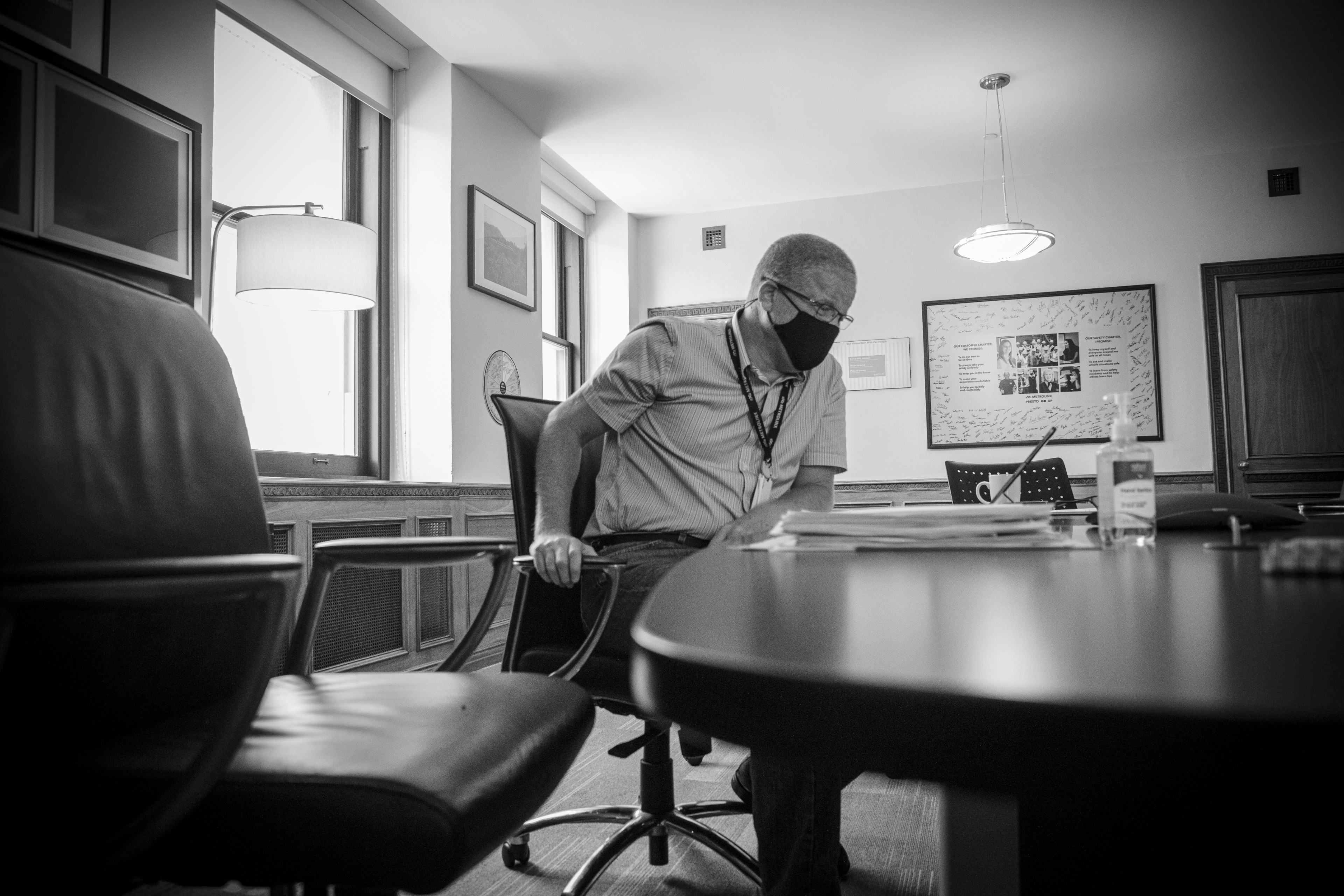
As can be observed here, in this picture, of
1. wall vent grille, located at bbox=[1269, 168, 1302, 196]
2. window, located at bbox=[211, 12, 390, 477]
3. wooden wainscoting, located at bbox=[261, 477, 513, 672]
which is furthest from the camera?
wall vent grille, located at bbox=[1269, 168, 1302, 196]

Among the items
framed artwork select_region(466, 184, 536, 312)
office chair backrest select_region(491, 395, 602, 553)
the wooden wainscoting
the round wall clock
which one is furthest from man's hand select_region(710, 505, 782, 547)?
framed artwork select_region(466, 184, 536, 312)

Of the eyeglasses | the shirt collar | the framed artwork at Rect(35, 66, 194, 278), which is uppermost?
the framed artwork at Rect(35, 66, 194, 278)

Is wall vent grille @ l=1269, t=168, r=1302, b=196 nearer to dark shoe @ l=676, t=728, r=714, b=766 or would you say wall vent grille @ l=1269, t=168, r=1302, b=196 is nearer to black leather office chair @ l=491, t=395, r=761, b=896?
dark shoe @ l=676, t=728, r=714, b=766

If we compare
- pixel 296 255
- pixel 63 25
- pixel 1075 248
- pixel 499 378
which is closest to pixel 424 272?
pixel 499 378

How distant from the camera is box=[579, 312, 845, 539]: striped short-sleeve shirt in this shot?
5.74 ft

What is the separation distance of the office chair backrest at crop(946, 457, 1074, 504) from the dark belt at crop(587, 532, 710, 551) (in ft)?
8.39

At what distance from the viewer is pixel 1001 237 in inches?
167

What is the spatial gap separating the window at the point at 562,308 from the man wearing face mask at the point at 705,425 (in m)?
3.85

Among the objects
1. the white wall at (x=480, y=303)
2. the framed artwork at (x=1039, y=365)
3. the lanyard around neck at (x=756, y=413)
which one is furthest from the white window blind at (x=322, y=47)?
the framed artwork at (x=1039, y=365)

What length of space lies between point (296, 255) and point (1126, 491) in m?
2.29

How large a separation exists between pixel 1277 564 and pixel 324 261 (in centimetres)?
249

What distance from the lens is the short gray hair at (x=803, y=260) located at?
1.71 metres

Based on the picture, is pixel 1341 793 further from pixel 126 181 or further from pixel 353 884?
pixel 126 181

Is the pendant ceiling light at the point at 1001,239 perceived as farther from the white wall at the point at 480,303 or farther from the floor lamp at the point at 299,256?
the floor lamp at the point at 299,256
